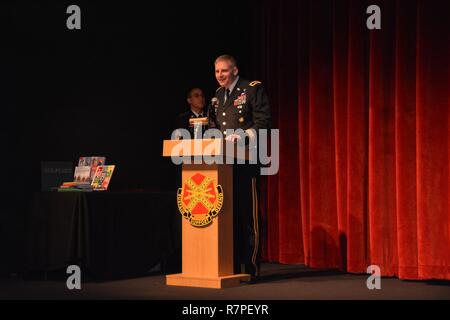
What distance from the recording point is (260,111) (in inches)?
182

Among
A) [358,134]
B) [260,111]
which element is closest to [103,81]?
[260,111]

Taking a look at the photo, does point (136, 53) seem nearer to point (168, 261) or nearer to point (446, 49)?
point (168, 261)

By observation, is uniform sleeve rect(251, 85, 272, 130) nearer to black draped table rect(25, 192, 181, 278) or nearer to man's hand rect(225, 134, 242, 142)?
man's hand rect(225, 134, 242, 142)

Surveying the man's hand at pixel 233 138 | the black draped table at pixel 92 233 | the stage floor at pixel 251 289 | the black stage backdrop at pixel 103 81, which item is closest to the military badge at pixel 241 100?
the man's hand at pixel 233 138

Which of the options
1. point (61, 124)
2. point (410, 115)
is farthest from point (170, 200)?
point (410, 115)

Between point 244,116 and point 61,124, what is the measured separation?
159 cm

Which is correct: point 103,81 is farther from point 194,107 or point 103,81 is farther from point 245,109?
point 245,109

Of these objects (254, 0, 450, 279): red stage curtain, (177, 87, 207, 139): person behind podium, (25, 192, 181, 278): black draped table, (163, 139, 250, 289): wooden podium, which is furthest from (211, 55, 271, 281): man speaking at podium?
(177, 87, 207, 139): person behind podium

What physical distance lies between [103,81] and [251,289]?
231cm

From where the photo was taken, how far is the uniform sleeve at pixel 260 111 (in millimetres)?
4598

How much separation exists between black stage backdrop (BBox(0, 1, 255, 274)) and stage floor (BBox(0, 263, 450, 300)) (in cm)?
77

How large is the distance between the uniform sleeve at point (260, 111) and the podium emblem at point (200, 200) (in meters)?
0.53
